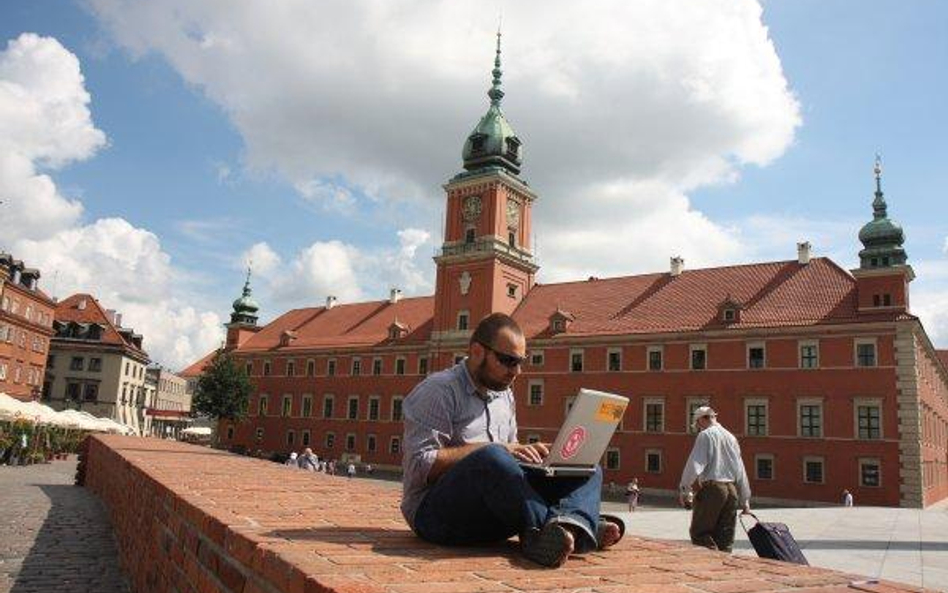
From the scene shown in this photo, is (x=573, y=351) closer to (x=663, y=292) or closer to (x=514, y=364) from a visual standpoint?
(x=663, y=292)

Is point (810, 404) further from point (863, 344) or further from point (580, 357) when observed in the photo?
point (580, 357)

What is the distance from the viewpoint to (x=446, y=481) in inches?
136

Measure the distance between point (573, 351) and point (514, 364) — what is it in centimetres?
3976

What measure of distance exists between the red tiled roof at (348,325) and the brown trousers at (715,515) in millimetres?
44199

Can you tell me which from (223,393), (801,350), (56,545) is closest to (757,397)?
(801,350)

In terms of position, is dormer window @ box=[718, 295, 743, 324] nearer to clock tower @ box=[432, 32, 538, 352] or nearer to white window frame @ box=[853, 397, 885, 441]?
white window frame @ box=[853, 397, 885, 441]

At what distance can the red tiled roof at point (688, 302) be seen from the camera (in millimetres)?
36156

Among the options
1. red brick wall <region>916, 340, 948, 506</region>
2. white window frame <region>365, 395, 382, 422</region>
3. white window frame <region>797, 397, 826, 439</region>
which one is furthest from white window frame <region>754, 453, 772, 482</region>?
white window frame <region>365, 395, 382, 422</region>

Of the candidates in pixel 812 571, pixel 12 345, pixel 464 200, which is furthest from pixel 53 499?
pixel 12 345

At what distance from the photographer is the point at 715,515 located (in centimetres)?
764

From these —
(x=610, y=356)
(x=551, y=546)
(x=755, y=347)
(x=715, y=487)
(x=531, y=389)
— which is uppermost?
(x=755, y=347)

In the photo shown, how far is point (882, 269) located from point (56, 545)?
116 ft

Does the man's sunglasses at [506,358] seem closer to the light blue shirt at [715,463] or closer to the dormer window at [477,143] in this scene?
the light blue shirt at [715,463]

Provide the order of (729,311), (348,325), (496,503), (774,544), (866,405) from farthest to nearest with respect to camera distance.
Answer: (348,325) < (729,311) < (866,405) < (774,544) < (496,503)
